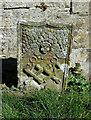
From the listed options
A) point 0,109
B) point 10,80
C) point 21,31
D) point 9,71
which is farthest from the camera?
point 9,71

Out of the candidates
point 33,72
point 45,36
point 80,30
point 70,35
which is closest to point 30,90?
point 33,72

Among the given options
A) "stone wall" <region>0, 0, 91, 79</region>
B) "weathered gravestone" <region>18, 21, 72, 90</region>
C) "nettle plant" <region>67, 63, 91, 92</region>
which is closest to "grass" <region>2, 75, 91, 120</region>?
"weathered gravestone" <region>18, 21, 72, 90</region>

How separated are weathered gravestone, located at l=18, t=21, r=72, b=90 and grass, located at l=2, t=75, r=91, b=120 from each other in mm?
347

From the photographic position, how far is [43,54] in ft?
10.8

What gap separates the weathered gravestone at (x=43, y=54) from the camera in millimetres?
3145

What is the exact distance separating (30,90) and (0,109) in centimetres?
80

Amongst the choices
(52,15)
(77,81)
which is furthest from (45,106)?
(52,15)

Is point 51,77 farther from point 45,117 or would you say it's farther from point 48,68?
point 45,117

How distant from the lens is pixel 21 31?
311 centimetres

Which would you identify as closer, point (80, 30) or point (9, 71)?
point (80, 30)

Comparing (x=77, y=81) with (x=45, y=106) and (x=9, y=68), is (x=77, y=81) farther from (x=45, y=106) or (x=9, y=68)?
(x=9, y=68)

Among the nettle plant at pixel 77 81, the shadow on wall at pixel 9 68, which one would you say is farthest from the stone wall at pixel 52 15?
the shadow on wall at pixel 9 68

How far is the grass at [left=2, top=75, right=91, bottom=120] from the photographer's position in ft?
8.28

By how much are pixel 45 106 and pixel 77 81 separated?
118 cm
